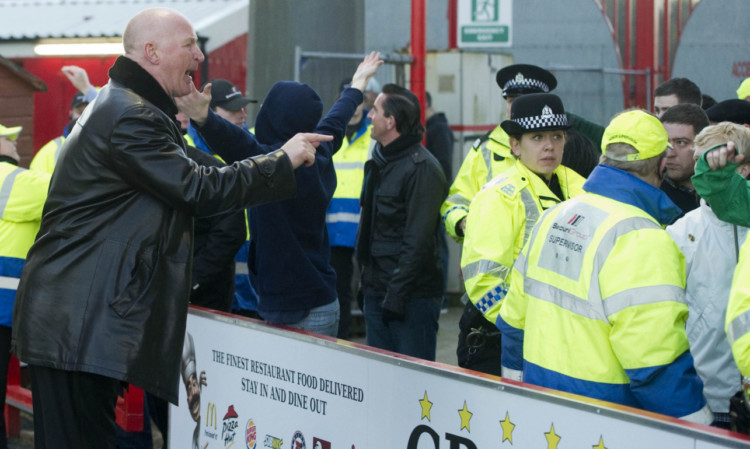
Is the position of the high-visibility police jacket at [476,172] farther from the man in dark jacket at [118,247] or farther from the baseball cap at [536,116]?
the man in dark jacket at [118,247]

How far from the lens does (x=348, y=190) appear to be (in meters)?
7.41

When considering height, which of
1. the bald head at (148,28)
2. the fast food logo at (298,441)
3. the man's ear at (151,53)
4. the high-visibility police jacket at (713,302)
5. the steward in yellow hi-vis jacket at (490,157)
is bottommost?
the fast food logo at (298,441)

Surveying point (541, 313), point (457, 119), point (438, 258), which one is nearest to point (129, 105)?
point (541, 313)

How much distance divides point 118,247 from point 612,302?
64.9 inches

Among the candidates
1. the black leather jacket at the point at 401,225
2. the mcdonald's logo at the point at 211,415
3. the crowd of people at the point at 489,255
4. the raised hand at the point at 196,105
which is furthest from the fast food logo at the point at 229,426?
the raised hand at the point at 196,105

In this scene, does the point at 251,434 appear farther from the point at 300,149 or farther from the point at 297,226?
the point at 300,149

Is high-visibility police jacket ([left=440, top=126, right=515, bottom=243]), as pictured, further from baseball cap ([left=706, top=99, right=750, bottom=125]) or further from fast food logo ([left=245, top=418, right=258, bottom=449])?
fast food logo ([left=245, top=418, right=258, bottom=449])

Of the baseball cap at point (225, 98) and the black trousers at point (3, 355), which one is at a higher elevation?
the baseball cap at point (225, 98)

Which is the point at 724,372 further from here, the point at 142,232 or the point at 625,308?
the point at 142,232

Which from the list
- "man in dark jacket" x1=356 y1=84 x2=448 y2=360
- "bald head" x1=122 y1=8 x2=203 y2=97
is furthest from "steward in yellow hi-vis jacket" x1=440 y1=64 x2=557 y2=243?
"bald head" x1=122 y1=8 x2=203 y2=97

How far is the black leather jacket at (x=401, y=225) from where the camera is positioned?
5.77 meters

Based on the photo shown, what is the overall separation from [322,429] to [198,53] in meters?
1.65

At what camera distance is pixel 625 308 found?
10.8ft

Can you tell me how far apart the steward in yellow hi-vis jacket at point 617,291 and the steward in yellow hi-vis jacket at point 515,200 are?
1.88ft
